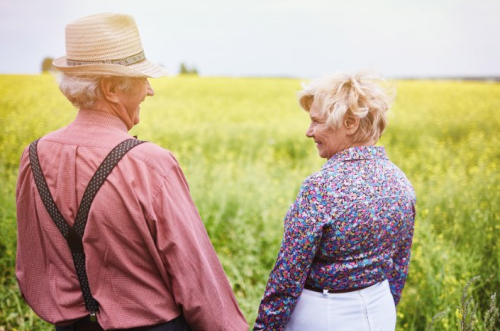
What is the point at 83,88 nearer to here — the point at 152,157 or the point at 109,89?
the point at 109,89

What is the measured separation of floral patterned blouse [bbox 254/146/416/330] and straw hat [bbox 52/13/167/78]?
0.74 metres

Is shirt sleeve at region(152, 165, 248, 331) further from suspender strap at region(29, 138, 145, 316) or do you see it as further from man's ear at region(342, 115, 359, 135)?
man's ear at region(342, 115, 359, 135)

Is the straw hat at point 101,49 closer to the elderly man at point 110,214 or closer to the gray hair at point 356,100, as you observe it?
the elderly man at point 110,214

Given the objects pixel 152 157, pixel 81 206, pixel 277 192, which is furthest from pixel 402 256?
pixel 277 192

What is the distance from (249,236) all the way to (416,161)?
10.3ft

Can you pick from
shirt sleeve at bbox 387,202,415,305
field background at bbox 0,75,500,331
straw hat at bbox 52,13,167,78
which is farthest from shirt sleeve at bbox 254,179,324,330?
field background at bbox 0,75,500,331

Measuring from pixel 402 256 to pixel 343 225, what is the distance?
0.50 m

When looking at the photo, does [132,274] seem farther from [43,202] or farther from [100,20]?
[100,20]

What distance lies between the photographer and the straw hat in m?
1.25

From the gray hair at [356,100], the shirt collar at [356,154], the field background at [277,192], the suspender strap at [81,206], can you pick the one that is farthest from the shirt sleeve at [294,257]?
the field background at [277,192]

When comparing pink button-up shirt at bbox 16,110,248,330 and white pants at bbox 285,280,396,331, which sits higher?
pink button-up shirt at bbox 16,110,248,330

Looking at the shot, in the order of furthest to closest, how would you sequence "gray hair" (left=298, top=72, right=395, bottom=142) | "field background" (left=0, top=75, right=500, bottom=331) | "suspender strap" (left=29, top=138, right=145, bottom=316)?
"field background" (left=0, top=75, right=500, bottom=331) → "gray hair" (left=298, top=72, right=395, bottom=142) → "suspender strap" (left=29, top=138, right=145, bottom=316)

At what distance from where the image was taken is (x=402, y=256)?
166 centimetres

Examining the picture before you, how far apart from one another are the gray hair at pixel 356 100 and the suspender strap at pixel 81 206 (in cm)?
70
